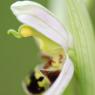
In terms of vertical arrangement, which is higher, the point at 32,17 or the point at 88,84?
the point at 32,17

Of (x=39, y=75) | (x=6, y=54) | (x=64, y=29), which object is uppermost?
(x=64, y=29)

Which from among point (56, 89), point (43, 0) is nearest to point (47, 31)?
point (56, 89)

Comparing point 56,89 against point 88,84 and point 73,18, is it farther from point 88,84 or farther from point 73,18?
point 73,18
